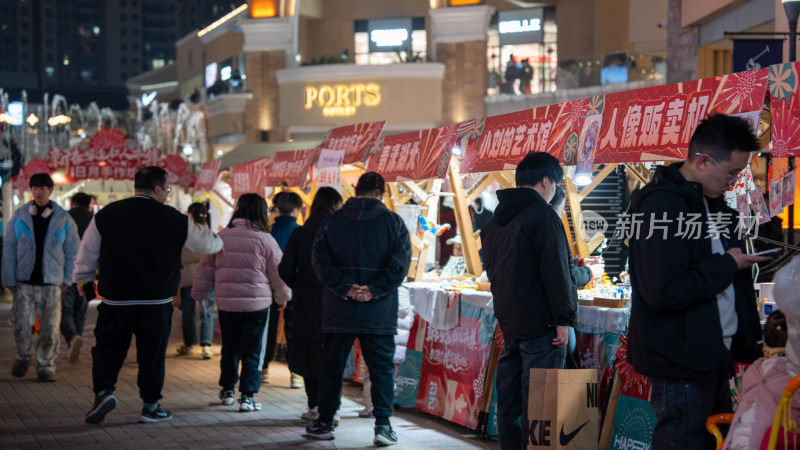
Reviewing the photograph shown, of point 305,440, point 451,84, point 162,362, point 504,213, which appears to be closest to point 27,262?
point 162,362

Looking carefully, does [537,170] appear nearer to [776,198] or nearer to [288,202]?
[776,198]

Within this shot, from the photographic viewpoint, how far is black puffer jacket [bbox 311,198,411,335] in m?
6.75

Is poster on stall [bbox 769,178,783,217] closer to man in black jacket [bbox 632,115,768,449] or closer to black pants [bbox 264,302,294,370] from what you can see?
man in black jacket [bbox 632,115,768,449]

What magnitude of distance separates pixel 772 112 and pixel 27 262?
25.1 ft

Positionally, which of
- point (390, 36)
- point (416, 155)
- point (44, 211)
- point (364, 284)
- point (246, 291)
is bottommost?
point (246, 291)

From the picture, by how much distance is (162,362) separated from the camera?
7.69 meters

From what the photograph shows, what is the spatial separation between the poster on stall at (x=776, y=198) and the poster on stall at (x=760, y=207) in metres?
0.09

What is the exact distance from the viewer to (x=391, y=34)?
1357 inches

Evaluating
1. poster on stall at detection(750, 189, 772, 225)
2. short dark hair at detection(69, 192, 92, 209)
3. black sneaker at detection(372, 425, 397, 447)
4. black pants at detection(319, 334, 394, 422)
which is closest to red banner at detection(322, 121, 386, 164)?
short dark hair at detection(69, 192, 92, 209)

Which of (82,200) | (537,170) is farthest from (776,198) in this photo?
(82,200)

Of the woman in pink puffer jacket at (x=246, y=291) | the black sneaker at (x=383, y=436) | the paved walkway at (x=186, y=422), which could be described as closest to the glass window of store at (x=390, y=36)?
the paved walkway at (x=186, y=422)

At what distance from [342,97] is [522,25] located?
8775 mm

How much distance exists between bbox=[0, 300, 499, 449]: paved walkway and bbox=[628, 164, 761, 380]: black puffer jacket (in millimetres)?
3499

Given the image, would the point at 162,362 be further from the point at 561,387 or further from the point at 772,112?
the point at 772,112
